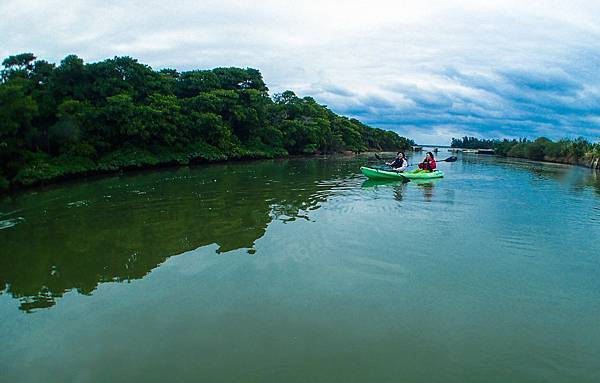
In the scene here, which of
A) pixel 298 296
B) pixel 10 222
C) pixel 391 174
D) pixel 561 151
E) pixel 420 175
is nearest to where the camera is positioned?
pixel 298 296

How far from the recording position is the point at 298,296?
626 centimetres

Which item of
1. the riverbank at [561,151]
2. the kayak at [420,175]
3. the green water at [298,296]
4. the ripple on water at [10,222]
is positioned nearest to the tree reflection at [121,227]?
the green water at [298,296]

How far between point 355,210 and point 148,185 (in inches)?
434

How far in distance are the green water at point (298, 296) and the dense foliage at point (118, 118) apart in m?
8.05

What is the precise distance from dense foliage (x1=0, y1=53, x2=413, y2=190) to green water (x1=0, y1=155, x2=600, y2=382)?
317 inches

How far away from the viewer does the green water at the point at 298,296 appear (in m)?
4.47

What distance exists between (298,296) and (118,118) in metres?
23.6

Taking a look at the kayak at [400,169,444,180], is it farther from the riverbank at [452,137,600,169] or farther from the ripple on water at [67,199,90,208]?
the riverbank at [452,137,600,169]

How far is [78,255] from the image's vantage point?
8336mm

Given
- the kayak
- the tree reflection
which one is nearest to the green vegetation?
the kayak

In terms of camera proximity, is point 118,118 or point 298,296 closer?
point 298,296

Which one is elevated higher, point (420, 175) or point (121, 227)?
point (420, 175)

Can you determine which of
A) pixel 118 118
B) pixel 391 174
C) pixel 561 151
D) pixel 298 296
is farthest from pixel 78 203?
pixel 561 151

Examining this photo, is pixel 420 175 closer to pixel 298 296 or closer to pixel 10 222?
pixel 298 296
